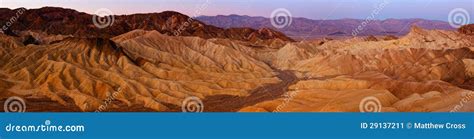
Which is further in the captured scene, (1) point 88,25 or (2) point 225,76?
(1) point 88,25

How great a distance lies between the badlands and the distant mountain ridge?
1210 inches

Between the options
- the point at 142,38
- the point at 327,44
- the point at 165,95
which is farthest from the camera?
the point at 327,44

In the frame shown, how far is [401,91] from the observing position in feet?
226

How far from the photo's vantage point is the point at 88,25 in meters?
175

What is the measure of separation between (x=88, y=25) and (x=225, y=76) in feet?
304

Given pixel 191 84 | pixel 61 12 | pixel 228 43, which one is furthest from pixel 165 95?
pixel 61 12

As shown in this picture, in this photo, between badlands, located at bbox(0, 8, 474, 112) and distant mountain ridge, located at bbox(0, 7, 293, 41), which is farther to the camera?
distant mountain ridge, located at bbox(0, 7, 293, 41)

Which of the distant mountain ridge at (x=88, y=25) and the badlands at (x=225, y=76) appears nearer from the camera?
the badlands at (x=225, y=76)

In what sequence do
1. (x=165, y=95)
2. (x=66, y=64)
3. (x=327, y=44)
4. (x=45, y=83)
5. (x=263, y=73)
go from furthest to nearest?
1. (x=327, y=44)
2. (x=263, y=73)
3. (x=66, y=64)
4. (x=45, y=83)
5. (x=165, y=95)

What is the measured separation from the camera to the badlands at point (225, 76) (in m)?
62.9

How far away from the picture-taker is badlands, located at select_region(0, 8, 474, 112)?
62.9 metres

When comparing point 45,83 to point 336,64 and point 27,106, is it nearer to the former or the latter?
point 27,106

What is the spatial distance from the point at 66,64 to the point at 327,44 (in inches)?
3627

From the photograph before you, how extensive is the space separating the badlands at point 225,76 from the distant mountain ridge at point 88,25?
3075 centimetres
